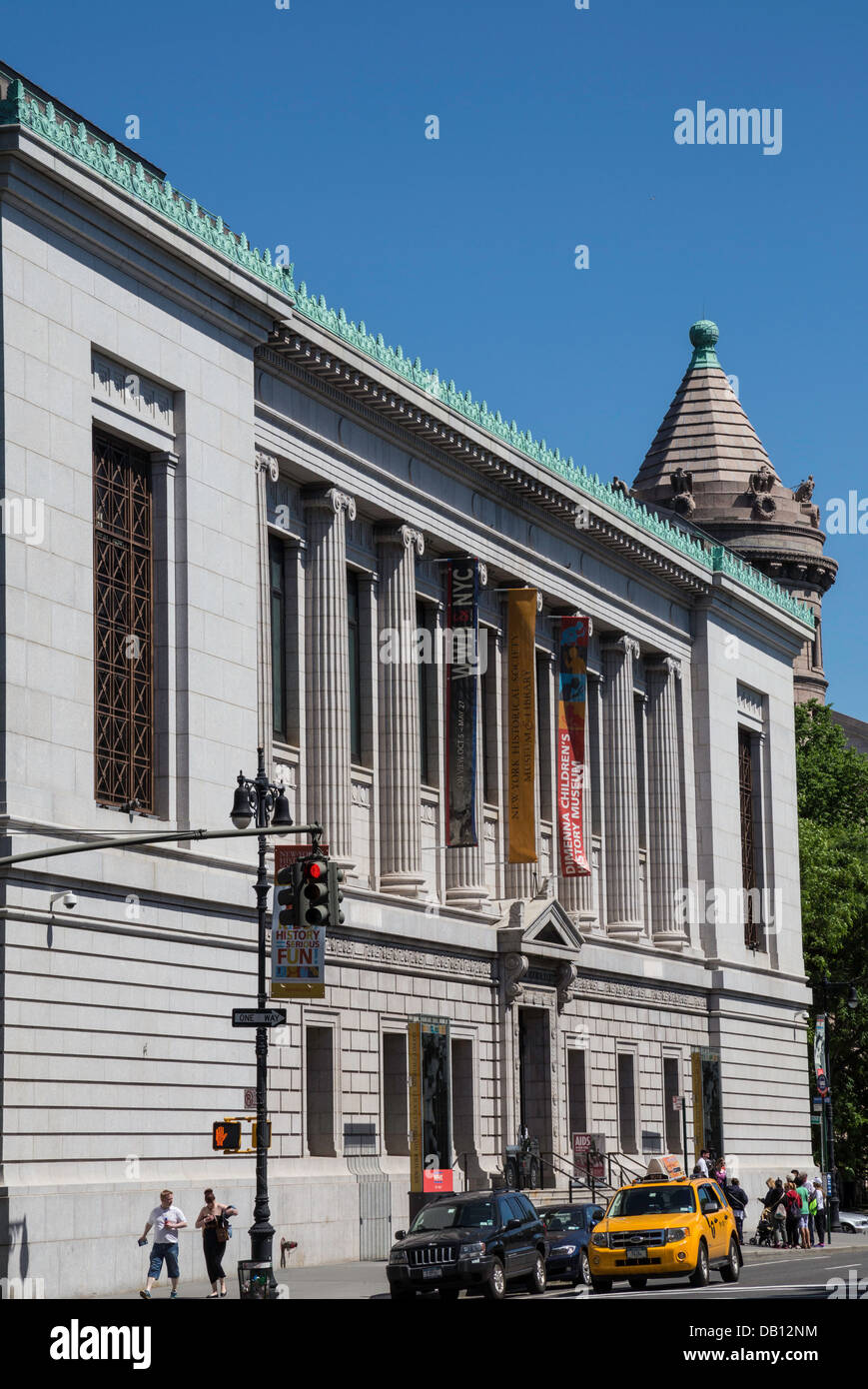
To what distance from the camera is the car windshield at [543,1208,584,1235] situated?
36906 mm

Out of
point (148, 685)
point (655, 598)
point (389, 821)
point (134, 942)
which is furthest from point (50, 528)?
point (655, 598)

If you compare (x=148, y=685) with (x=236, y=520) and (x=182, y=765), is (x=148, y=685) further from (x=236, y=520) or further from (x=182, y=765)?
(x=236, y=520)

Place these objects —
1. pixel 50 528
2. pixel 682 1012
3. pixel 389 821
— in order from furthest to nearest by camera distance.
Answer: pixel 682 1012
pixel 389 821
pixel 50 528

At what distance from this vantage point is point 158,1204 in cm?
3609

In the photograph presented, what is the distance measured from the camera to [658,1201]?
3488 centimetres

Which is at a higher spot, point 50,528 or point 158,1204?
point 50,528

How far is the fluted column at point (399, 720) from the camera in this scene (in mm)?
48500

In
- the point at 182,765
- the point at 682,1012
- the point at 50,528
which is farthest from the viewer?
the point at 682,1012

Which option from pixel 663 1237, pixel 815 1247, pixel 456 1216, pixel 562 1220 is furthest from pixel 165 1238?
pixel 815 1247

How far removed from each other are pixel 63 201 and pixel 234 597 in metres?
8.91

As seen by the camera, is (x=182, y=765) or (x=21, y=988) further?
(x=182, y=765)

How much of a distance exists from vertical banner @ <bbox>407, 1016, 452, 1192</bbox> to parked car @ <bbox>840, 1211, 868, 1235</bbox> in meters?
22.2

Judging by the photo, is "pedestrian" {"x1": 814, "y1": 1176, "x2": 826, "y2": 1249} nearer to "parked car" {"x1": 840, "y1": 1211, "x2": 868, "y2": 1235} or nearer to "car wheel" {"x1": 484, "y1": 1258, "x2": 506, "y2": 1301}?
"parked car" {"x1": 840, "y1": 1211, "x2": 868, "y2": 1235}

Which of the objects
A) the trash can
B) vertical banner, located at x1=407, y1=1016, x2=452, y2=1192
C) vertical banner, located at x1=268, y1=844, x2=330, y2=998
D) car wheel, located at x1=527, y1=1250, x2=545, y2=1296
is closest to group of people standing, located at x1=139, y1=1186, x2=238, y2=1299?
the trash can
